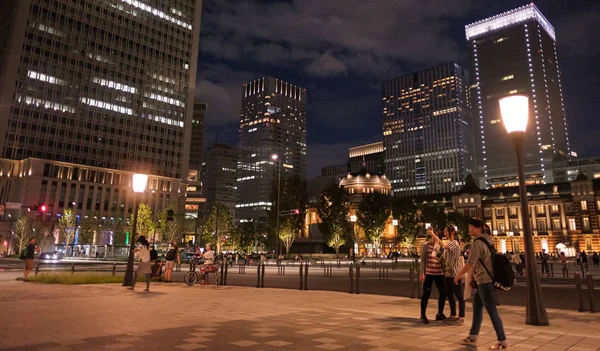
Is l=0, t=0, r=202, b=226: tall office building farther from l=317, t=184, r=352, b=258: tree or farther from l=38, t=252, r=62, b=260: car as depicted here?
l=317, t=184, r=352, b=258: tree

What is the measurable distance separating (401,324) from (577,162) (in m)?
158

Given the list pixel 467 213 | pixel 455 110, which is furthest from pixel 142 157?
pixel 455 110

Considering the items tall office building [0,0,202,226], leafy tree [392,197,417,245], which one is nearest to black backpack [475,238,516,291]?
leafy tree [392,197,417,245]

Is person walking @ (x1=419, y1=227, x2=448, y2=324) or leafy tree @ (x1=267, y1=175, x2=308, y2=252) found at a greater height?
leafy tree @ (x1=267, y1=175, x2=308, y2=252)

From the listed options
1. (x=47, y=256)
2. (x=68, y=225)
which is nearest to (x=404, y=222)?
(x=47, y=256)

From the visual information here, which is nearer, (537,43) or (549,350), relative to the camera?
(549,350)

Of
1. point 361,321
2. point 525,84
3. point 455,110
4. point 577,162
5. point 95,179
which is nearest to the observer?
point 361,321

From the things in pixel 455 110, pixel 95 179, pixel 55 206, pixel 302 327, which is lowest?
pixel 302 327

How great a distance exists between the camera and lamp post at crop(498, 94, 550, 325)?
834 cm

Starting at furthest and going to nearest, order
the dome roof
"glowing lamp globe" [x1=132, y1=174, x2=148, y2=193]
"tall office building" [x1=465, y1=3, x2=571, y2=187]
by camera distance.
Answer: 1. "tall office building" [x1=465, y1=3, x2=571, y2=187]
2. the dome roof
3. "glowing lamp globe" [x1=132, y1=174, x2=148, y2=193]

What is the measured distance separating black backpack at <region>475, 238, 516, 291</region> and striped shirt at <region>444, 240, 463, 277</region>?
2472 mm

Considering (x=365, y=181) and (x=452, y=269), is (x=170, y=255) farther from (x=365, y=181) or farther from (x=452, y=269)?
(x=365, y=181)

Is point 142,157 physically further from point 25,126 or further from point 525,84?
point 525,84

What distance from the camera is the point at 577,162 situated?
13412 cm
